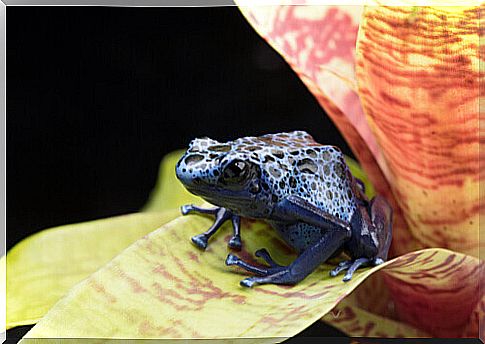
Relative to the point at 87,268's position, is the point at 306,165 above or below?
above

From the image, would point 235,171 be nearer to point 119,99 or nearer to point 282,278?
point 282,278

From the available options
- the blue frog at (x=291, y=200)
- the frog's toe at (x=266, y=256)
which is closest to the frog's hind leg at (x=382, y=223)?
the blue frog at (x=291, y=200)

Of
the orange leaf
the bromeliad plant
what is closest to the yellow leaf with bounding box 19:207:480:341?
the bromeliad plant

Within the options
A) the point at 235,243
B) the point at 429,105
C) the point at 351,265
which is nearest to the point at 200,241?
the point at 235,243

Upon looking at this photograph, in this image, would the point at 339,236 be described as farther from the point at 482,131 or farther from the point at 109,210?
the point at 109,210

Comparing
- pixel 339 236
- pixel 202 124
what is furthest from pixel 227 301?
pixel 202 124

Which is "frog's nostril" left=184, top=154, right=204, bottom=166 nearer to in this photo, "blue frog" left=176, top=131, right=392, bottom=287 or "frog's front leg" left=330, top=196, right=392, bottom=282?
"blue frog" left=176, top=131, right=392, bottom=287

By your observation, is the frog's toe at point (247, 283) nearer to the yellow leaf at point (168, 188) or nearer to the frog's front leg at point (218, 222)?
the frog's front leg at point (218, 222)
